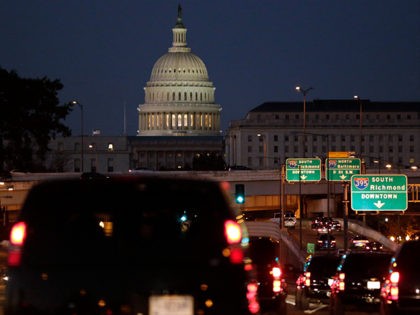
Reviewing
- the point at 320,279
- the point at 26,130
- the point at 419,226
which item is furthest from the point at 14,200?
the point at 320,279

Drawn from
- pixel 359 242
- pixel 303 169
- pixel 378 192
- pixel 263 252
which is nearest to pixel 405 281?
pixel 263 252

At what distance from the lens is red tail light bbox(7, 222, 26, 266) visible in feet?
35.6

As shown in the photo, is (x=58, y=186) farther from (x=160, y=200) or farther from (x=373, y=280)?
(x=373, y=280)

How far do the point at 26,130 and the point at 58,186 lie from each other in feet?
179

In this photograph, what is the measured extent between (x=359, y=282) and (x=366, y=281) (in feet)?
0.52

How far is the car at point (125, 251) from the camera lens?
10656 millimetres

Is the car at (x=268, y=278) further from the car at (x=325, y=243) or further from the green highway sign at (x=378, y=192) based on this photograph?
the car at (x=325, y=243)

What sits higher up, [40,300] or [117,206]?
[117,206]

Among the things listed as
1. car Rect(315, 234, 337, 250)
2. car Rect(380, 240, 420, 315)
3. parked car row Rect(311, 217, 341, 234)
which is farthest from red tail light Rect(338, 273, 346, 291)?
parked car row Rect(311, 217, 341, 234)

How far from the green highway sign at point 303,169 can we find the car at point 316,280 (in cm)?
3764

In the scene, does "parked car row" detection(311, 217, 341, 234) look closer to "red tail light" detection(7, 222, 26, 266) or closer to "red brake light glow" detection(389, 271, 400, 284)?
"red brake light glow" detection(389, 271, 400, 284)

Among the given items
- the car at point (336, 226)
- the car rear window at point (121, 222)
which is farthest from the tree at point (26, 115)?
the car rear window at point (121, 222)

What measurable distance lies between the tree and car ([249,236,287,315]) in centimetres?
3873

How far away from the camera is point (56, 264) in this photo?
10.8 m
